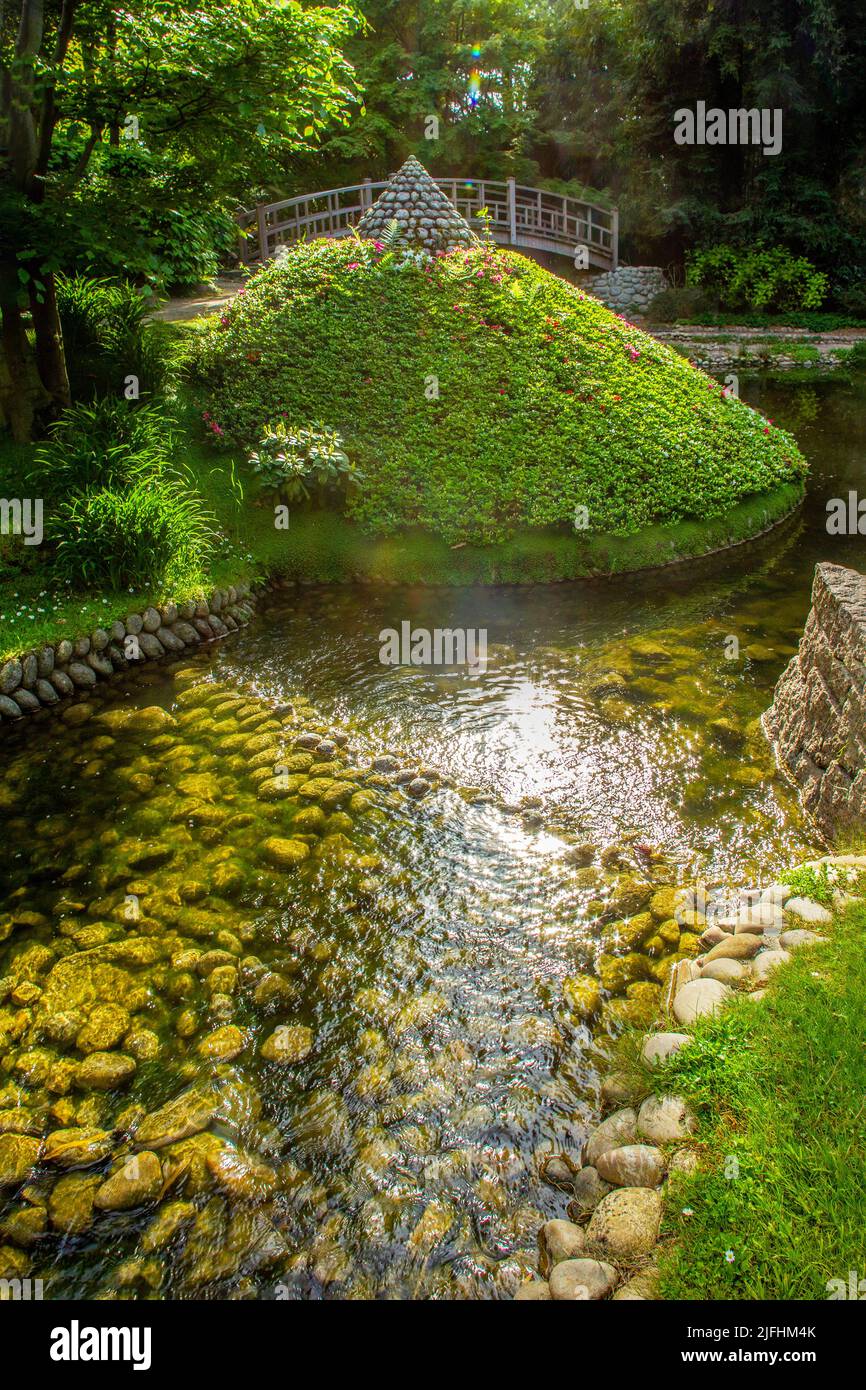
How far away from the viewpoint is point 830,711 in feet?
19.1

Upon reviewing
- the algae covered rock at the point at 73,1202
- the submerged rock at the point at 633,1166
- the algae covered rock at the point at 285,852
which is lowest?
the algae covered rock at the point at 73,1202

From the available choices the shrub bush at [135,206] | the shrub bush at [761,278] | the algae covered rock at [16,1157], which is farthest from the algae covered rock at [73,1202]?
the shrub bush at [761,278]

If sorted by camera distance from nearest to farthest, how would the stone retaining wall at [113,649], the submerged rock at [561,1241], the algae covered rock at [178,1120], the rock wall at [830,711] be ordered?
the submerged rock at [561,1241] → the algae covered rock at [178,1120] → the rock wall at [830,711] → the stone retaining wall at [113,649]

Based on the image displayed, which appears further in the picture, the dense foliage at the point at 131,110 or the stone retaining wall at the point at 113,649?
the dense foliage at the point at 131,110

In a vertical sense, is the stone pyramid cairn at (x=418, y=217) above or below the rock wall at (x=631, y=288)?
below

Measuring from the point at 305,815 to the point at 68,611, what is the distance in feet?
12.5

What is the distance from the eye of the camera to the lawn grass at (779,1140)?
262 cm

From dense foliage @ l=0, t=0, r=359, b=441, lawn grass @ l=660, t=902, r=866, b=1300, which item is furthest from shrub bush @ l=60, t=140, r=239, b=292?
lawn grass @ l=660, t=902, r=866, b=1300

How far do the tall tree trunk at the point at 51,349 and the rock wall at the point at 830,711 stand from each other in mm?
9285

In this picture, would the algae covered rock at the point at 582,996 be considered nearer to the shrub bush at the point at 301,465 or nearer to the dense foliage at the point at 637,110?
the shrub bush at the point at 301,465

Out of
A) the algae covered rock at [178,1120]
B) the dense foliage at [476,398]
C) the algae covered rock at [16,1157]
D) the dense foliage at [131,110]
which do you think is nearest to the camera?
the algae covered rock at [16,1157]

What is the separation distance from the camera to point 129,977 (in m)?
4.60

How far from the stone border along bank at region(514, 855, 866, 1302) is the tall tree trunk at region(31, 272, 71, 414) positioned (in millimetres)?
10099
